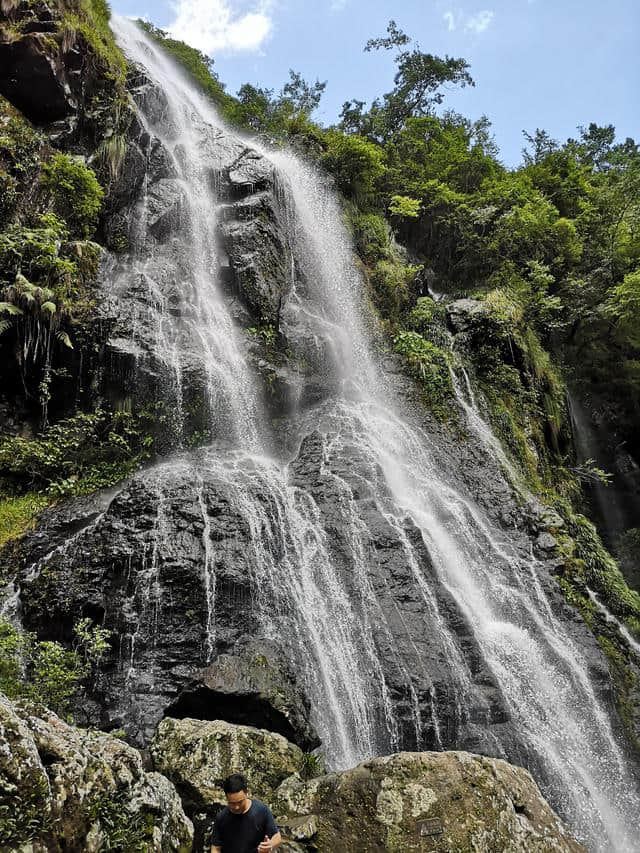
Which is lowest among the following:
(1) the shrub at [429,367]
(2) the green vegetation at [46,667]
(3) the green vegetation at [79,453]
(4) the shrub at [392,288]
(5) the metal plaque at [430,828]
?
(5) the metal plaque at [430,828]

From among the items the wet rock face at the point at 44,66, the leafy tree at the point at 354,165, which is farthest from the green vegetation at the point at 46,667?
the leafy tree at the point at 354,165

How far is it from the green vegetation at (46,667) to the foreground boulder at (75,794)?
2.10m

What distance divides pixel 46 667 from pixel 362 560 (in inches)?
187

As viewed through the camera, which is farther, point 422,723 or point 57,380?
point 57,380

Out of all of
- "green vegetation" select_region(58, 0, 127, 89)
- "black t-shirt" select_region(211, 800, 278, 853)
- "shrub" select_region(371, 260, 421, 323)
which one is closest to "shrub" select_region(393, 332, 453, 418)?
"shrub" select_region(371, 260, 421, 323)

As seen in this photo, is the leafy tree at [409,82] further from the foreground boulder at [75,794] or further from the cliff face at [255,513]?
the foreground boulder at [75,794]

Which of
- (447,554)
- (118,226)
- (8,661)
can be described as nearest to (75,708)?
(8,661)

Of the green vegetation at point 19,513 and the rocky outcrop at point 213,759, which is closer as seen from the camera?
the rocky outcrop at point 213,759

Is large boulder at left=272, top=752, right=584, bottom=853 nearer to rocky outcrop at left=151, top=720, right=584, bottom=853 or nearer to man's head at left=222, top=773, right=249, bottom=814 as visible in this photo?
rocky outcrop at left=151, top=720, right=584, bottom=853

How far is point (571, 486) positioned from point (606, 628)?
20.5ft

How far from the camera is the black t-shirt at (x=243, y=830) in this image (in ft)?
10.9

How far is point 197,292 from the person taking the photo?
13.6 meters

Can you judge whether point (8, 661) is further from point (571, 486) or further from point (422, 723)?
point (571, 486)

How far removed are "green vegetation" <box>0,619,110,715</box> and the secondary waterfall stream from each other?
0.70 m
